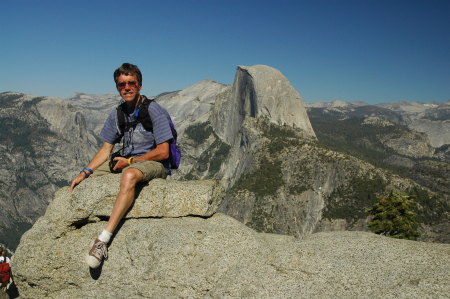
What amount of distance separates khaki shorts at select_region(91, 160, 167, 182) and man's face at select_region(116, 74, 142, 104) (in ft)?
5.94

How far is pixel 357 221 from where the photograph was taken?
449 feet

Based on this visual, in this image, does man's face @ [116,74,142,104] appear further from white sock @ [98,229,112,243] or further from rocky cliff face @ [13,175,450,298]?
white sock @ [98,229,112,243]

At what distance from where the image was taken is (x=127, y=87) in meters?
8.84

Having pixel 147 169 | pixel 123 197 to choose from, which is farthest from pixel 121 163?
pixel 123 197

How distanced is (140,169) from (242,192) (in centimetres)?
15826

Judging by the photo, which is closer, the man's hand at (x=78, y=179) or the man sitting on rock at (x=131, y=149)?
the man sitting on rock at (x=131, y=149)

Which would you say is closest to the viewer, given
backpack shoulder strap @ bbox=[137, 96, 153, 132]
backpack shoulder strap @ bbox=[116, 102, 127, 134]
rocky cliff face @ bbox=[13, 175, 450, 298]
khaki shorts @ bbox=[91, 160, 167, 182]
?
rocky cliff face @ bbox=[13, 175, 450, 298]

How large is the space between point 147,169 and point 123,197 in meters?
1.05

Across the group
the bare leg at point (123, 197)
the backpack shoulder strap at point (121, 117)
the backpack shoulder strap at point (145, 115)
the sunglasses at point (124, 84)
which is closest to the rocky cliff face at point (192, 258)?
the bare leg at point (123, 197)

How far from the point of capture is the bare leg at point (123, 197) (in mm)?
8086

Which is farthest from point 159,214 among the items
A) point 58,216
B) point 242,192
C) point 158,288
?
point 242,192

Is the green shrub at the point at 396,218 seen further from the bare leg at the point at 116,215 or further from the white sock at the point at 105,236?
the white sock at the point at 105,236

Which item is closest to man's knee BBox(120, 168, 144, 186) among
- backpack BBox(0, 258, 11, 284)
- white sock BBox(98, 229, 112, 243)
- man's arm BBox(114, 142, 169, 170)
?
man's arm BBox(114, 142, 169, 170)

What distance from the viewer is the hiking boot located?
306 inches
